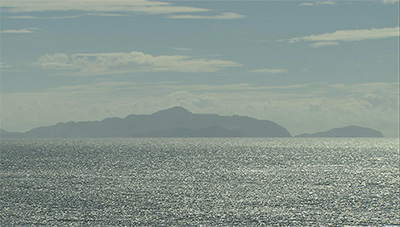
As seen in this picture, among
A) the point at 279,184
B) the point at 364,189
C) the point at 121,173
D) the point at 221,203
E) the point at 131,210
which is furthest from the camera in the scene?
the point at 121,173

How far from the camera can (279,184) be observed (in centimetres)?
10606

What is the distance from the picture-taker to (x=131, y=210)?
237 feet

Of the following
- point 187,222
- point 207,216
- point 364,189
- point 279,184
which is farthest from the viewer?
point 279,184

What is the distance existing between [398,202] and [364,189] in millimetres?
18213

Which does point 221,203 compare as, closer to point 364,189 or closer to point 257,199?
point 257,199

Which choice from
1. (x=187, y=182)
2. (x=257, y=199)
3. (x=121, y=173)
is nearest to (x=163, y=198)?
(x=257, y=199)

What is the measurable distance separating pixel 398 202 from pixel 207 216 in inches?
1349

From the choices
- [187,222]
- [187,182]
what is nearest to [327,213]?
[187,222]

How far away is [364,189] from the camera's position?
9750 cm

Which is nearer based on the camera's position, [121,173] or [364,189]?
[364,189]

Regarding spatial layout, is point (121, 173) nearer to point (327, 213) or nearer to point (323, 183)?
point (323, 183)

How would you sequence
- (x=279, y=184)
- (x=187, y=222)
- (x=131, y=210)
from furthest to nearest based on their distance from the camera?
1. (x=279, y=184)
2. (x=131, y=210)
3. (x=187, y=222)

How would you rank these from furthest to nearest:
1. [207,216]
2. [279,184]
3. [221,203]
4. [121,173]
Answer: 1. [121,173]
2. [279,184]
3. [221,203]
4. [207,216]

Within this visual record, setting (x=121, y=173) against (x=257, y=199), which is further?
(x=121, y=173)
